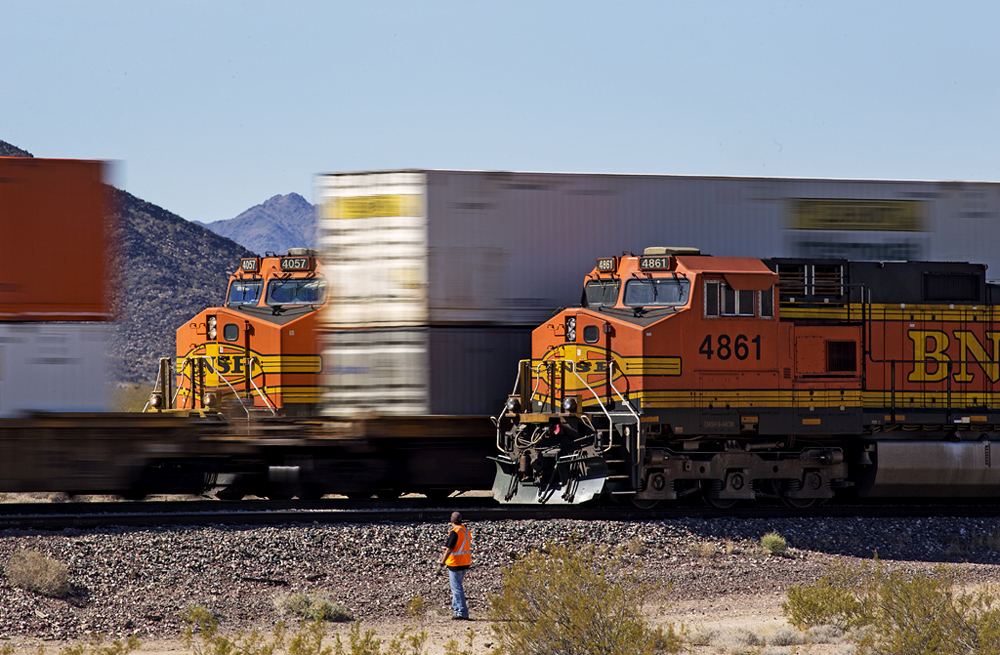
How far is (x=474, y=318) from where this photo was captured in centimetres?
1475

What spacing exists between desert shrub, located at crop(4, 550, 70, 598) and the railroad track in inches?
72.3

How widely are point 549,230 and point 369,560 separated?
5406 mm

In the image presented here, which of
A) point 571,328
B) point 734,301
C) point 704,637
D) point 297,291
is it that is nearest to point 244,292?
point 297,291

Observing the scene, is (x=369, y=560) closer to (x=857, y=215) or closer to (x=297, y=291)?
(x=297, y=291)

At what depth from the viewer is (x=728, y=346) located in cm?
1403

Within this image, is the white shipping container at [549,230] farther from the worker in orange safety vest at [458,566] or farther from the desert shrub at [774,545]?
the desert shrub at [774,545]

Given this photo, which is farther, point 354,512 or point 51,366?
point 354,512

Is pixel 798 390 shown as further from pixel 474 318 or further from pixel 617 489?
pixel 474 318

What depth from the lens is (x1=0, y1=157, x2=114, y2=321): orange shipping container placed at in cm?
1279

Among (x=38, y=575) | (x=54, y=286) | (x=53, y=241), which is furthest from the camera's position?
(x=53, y=241)

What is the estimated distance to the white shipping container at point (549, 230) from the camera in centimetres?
1457

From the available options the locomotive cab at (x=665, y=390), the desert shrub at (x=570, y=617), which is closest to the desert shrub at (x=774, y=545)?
the locomotive cab at (x=665, y=390)

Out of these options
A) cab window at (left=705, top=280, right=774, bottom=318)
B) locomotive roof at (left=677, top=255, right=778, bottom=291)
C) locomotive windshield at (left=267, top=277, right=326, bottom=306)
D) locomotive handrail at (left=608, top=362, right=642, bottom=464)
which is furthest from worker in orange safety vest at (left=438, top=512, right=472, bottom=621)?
locomotive windshield at (left=267, top=277, right=326, bottom=306)

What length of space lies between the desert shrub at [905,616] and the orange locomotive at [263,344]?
28.5 feet
